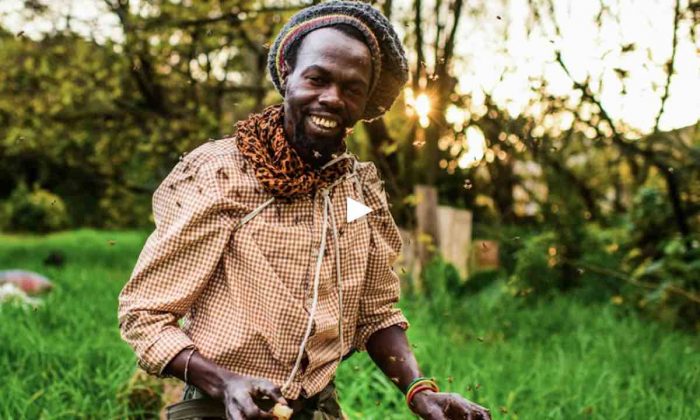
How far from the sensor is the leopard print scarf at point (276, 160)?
1.84 m

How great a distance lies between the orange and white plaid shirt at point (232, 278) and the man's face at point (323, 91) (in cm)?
15

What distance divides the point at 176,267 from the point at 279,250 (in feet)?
0.79

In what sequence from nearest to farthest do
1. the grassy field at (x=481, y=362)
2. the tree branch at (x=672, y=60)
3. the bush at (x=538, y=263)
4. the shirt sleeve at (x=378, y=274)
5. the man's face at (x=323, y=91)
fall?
the man's face at (x=323, y=91)
the shirt sleeve at (x=378, y=274)
the grassy field at (x=481, y=362)
the tree branch at (x=672, y=60)
the bush at (x=538, y=263)

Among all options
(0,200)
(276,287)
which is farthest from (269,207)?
(0,200)

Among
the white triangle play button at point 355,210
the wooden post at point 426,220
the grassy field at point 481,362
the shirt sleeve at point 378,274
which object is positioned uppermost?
the white triangle play button at point 355,210

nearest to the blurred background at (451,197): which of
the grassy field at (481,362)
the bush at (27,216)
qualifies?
the grassy field at (481,362)

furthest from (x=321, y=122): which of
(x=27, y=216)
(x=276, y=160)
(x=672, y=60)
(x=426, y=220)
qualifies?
(x=27, y=216)

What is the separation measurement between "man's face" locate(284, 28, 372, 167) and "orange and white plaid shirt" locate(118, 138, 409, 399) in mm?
147

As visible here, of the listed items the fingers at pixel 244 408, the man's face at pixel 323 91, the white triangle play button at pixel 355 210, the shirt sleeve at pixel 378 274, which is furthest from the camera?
the shirt sleeve at pixel 378 274

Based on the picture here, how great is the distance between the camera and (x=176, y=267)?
1.79m

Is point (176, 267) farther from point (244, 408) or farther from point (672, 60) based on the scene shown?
point (672, 60)

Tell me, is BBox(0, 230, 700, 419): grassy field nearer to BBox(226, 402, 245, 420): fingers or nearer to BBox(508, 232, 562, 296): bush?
BBox(508, 232, 562, 296): bush

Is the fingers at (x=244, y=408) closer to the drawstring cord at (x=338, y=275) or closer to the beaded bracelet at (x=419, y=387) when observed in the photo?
the drawstring cord at (x=338, y=275)

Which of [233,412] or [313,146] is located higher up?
[313,146]
